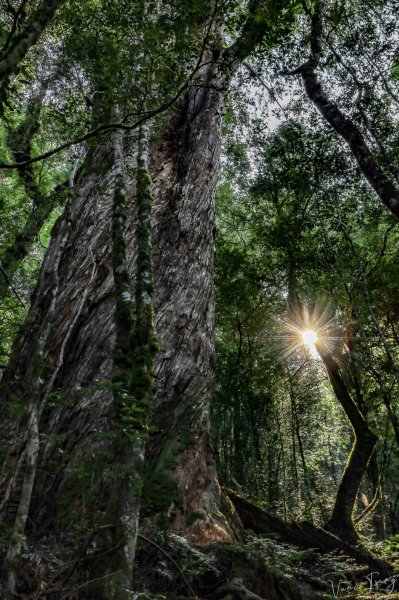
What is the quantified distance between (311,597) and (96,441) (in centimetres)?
272

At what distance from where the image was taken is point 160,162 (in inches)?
402

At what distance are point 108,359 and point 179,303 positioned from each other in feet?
5.69

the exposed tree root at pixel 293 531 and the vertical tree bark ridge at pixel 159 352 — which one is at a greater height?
the vertical tree bark ridge at pixel 159 352

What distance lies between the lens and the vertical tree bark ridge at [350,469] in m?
9.54

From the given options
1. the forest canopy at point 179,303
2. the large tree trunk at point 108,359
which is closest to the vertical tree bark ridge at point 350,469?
the forest canopy at point 179,303

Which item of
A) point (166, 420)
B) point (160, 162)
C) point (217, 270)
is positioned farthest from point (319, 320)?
point (166, 420)

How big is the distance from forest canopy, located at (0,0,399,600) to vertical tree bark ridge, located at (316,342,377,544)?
0.05 meters

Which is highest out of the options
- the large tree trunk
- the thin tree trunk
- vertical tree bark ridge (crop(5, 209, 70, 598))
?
the thin tree trunk

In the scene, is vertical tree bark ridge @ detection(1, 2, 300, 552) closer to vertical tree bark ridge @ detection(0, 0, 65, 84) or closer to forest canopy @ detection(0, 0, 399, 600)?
forest canopy @ detection(0, 0, 399, 600)

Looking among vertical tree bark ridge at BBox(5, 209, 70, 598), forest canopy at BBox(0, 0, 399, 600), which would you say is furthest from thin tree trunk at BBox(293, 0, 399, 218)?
vertical tree bark ridge at BBox(5, 209, 70, 598)

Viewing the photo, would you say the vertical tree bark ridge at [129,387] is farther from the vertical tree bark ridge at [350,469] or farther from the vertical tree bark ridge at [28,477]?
the vertical tree bark ridge at [350,469]

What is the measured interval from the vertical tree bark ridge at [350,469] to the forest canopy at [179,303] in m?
0.05

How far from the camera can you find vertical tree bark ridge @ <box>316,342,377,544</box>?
9.54m

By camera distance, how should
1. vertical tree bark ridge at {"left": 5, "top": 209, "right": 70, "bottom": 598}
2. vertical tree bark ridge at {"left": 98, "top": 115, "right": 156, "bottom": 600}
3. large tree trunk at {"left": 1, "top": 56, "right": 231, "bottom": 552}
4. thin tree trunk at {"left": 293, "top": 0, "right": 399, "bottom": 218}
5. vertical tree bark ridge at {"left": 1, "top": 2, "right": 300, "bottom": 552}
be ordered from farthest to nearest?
thin tree trunk at {"left": 293, "top": 0, "right": 399, "bottom": 218} → vertical tree bark ridge at {"left": 1, "top": 2, "right": 300, "bottom": 552} → large tree trunk at {"left": 1, "top": 56, "right": 231, "bottom": 552} → vertical tree bark ridge at {"left": 98, "top": 115, "right": 156, "bottom": 600} → vertical tree bark ridge at {"left": 5, "top": 209, "right": 70, "bottom": 598}
